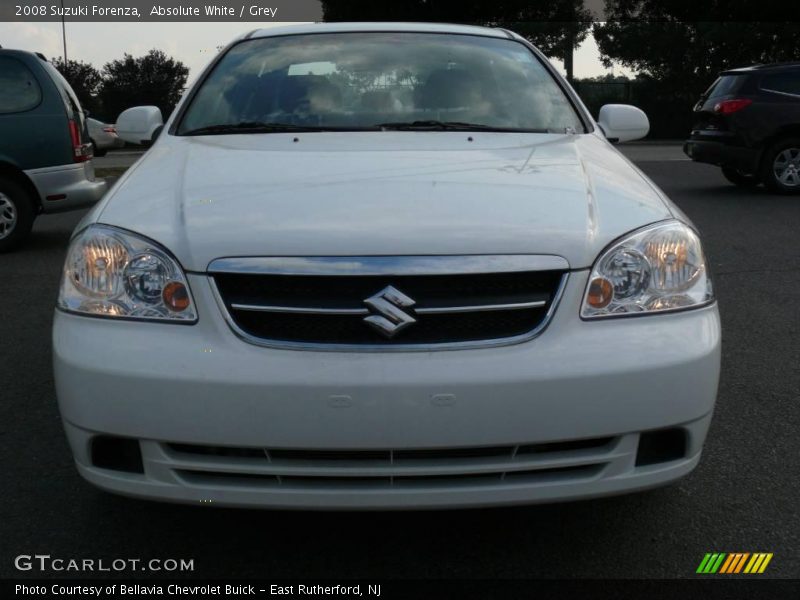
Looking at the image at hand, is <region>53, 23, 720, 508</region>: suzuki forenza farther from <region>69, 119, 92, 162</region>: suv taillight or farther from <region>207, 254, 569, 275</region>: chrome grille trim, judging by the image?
<region>69, 119, 92, 162</region>: suv taillight

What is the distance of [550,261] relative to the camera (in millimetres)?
2635

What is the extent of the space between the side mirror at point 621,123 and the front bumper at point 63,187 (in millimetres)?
5442

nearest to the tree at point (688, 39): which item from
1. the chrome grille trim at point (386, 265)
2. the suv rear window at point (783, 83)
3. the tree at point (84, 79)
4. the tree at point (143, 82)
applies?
the tree at point (143, 82)

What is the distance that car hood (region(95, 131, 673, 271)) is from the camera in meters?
2.64

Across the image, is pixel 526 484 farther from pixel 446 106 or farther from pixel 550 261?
pixel 446 106

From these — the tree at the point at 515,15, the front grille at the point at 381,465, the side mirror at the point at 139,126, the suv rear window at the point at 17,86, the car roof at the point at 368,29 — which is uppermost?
the car roof at the point at 368,29

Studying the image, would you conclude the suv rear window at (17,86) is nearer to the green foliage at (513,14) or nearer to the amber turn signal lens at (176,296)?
the amber turn signal lens at (176,296)

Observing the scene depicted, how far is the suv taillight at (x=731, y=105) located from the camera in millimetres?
12953

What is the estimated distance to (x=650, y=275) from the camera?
278 cm

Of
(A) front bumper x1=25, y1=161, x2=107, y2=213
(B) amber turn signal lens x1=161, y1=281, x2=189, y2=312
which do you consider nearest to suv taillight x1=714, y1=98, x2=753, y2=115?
(A) front bumper x1=25, y1=161, x2=107, y2=213

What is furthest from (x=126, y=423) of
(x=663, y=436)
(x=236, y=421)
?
(x=663, y=436)

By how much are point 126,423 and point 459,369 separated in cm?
83

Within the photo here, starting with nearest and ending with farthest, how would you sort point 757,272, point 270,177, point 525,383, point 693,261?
1. point 525,383
2. point 693,261
3. point 270,177
4. point 757,272

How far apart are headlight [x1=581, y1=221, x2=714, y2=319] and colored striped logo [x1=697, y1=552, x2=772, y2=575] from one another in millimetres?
709
